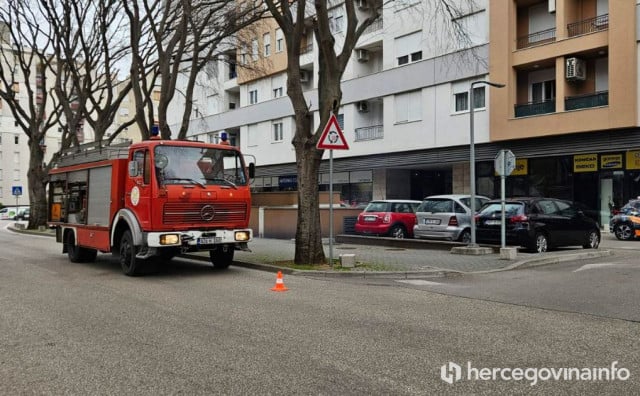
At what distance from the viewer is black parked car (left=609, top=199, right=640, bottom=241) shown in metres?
20.6

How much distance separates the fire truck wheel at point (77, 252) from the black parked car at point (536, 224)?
33.3 feet

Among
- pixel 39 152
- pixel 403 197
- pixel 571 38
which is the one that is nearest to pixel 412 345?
pixel 571 38

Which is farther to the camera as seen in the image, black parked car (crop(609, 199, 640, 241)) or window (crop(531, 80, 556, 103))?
window (crop(531, 80, 556, 103))

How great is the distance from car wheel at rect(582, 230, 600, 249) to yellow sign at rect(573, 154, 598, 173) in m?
8.79

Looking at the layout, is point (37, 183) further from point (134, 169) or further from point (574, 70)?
point (574, 70)

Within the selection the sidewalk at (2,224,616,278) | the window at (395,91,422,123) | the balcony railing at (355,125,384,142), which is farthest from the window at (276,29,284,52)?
the sidewalk at (2,224,616,278)

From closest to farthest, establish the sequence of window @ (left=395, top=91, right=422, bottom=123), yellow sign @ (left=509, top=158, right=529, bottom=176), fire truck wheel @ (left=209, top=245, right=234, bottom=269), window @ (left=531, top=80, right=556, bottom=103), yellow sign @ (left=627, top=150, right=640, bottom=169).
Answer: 1. fire truck wheel @ (left=209, top=245, right=234, bottom=269)
2. yellow sign @ (left=627, top=150, right=640, bottom=169)
3. window @ (left=531, top=80, right=556, bottom=103)
4. yellow sign @ (left=509, top=158, right=529, bottom=176)
5. window @ (left=395, top=91, right=422, bottom=123)

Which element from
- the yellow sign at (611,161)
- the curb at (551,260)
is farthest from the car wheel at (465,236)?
the yellow sign at (611,161)

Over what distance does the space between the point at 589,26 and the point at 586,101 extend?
317 cm

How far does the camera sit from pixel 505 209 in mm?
15438

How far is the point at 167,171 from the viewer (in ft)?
35.9

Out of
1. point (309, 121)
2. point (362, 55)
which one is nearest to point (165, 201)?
point (309, 121)

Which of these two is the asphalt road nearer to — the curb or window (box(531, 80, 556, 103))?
the curb

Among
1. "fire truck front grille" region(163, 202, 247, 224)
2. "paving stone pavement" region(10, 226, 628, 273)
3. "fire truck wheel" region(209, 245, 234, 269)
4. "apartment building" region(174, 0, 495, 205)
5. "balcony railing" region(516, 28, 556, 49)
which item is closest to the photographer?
"fire truck front grille" region(163, 202, 247, 224)
